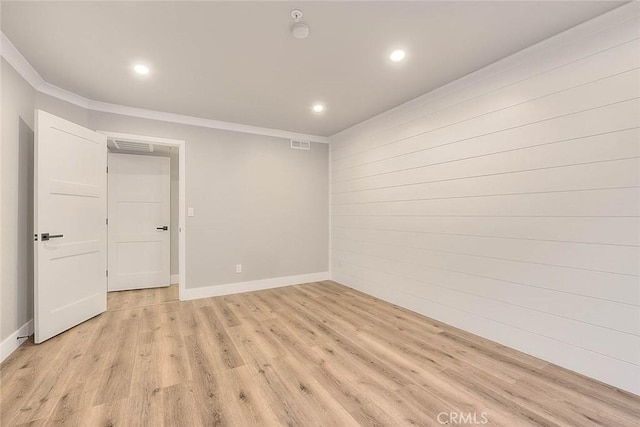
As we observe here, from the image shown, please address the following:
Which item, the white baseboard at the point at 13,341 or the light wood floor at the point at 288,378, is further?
the white baseboard at the point at 13,341

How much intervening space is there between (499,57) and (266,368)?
11.0 feet

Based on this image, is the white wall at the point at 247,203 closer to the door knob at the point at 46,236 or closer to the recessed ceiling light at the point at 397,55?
the door knob at the point at 46,236

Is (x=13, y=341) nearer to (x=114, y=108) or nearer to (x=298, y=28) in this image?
(x=114, y=108)

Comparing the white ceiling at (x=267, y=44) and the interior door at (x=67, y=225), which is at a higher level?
the white ceiling at (x=267, y=44)

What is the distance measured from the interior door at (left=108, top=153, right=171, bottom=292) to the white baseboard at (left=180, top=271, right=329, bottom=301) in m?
1.19

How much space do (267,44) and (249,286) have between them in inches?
132

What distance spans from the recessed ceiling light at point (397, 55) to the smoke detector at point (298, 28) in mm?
801

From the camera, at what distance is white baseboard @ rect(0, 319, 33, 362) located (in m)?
2.21

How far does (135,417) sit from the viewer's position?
160 centimetres

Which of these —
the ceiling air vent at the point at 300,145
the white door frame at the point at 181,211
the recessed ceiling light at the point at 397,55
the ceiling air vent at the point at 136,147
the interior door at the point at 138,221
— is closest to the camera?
the recessed ceiling light at the point at 397,55

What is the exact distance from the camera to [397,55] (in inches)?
94.0

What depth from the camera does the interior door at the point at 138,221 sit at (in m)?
4.41

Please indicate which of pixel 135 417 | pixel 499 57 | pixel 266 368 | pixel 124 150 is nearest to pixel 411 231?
pixel 499 57

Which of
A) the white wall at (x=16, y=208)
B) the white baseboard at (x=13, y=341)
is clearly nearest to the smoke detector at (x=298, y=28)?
the white wall at (x=16, y=208)
